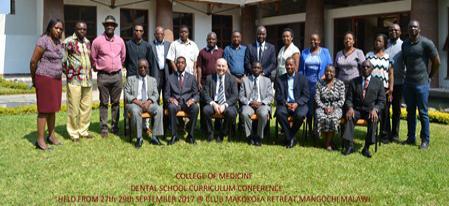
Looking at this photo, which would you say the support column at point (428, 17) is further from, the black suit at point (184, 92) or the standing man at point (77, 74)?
the standing man at point (77, 74)

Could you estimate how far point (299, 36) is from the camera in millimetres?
18422

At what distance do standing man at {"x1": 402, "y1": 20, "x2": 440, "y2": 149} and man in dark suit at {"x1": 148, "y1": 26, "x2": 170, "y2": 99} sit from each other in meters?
3.68

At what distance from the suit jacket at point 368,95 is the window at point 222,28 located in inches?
533

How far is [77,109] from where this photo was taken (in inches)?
259

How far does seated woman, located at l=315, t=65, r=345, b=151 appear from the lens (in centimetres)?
629

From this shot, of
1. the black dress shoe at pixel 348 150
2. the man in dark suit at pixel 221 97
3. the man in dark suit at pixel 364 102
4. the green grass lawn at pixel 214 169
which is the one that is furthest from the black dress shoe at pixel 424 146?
the man in dark suit at pixel 221 97

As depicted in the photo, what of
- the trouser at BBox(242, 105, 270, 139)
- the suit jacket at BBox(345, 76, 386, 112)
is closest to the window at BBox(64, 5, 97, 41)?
the trouser at BBox(242, 105, 270, 139)

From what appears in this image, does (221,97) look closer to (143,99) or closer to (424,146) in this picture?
(143,99)

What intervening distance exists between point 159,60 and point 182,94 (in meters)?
0.75

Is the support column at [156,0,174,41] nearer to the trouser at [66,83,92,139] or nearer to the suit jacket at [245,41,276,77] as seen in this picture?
the suit jacket at [245,41,276,77]

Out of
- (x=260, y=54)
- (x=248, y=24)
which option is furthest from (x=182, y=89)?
(x=248, y=24)

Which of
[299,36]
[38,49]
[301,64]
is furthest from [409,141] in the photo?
[299,36]

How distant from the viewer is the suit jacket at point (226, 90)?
6883 millimetres

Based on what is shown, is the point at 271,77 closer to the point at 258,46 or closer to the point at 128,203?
the point at 258,46
